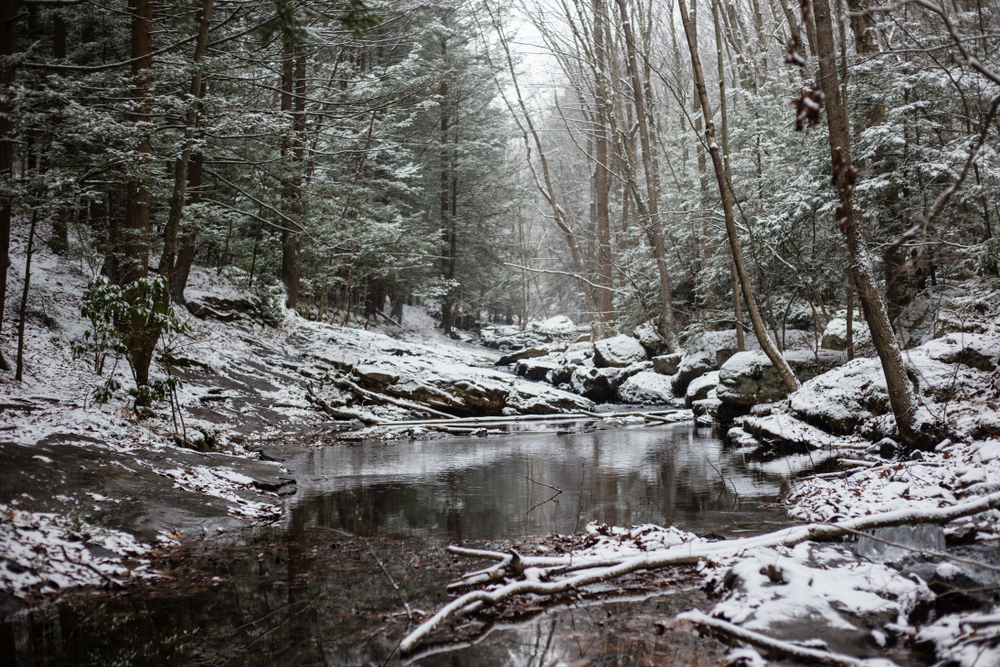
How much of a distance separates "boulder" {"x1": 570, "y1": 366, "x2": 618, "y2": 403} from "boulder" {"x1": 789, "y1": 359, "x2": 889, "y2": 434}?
949cm

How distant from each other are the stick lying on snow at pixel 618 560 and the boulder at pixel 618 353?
1632cm

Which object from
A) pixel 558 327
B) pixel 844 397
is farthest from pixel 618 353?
pixel 558 327

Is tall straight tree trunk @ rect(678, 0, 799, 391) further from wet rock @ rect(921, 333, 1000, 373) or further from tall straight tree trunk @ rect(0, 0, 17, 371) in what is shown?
tall straight tree trunk @ rect(0, 0, 17, 371)

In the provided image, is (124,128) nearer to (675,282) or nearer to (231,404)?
(231,404)

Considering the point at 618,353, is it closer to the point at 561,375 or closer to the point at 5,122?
the point at 561,375

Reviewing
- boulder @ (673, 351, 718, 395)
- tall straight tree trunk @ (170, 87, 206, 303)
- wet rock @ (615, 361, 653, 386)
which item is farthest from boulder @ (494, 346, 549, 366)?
tall straight tree trunk @ (170, 87, 206, 303)

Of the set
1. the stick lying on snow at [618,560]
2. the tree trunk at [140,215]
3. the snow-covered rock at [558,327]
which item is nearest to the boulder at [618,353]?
the tree trunk at [140,215]

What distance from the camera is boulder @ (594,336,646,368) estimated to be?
69.8 feet

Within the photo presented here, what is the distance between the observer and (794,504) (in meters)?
6.57

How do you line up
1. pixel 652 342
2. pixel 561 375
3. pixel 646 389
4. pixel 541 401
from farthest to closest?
pixel 652 342 → pixel 561 375 → pixel 646 389 → pixel 541 401

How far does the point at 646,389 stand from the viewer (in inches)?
770

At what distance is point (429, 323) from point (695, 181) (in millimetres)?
17660

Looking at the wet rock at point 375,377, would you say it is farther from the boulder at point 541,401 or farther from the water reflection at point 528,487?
the water reflection at point 528,487

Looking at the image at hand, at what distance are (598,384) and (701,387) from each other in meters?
4.68
